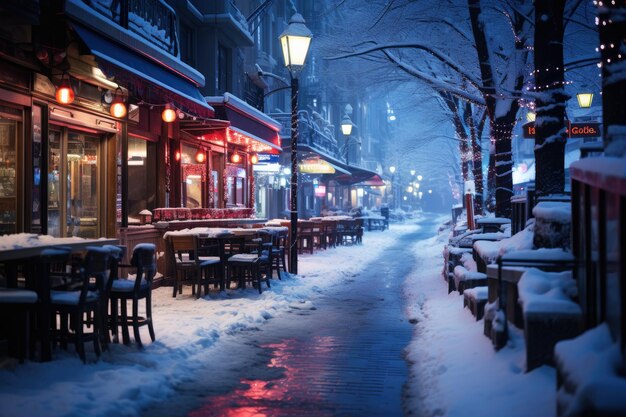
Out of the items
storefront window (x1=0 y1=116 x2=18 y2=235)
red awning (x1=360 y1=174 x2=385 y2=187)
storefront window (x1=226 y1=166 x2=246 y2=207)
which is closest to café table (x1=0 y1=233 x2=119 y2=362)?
storefront window (x1=0 y1=116 x2=18 y2=235)

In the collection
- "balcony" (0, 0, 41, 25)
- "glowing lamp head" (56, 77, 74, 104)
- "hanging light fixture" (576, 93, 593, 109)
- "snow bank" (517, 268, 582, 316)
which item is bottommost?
"snow bank" (517, 268, 582, 316)

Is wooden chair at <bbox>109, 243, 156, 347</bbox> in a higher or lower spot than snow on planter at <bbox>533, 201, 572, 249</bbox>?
lower

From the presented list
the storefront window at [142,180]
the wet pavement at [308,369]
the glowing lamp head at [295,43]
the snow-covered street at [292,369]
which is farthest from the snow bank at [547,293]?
the storefront window at [142,180]

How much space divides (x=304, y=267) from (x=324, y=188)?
972 inches

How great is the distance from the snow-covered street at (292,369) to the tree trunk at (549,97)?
229cm

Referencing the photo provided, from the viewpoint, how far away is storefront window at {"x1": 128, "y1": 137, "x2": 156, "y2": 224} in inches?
637

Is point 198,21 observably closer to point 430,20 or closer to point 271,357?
point 430,20

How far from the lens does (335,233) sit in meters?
25.7

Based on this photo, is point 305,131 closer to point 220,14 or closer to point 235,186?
point 235,186

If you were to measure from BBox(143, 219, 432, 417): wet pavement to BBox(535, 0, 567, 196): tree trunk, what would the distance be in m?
2.99

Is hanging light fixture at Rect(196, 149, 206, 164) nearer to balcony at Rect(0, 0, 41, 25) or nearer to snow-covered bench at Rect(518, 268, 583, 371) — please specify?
balcony at Rect(0, 0, 41, 25)

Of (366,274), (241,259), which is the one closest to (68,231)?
(241,259)

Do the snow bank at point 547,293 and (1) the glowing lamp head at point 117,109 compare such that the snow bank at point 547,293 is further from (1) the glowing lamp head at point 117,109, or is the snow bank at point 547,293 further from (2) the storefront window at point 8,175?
(1) the glowing lamp head at point 117,109

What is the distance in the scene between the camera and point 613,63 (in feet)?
20.5
